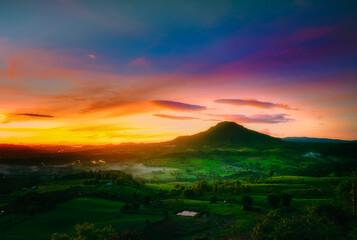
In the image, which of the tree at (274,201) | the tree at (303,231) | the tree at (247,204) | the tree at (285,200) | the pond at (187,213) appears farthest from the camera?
the tree at (274,201)

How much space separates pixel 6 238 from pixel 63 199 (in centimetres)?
5595

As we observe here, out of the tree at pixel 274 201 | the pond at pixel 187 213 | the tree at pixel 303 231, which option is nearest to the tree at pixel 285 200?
the tree at pixel 274 201

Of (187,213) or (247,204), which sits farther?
(187,213)

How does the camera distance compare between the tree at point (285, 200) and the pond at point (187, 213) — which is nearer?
the pond at point (187, 213)

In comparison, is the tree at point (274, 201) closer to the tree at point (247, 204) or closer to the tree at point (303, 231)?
the tree at point (247, 204)

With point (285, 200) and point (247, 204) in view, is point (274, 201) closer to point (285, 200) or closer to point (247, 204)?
point (285, 200)

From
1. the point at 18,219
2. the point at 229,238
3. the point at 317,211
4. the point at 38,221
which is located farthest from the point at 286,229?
the point at 18,219

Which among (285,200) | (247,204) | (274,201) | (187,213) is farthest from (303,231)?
(285,200)

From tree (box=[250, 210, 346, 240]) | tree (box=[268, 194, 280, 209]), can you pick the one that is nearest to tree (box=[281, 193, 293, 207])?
tree (box=[268, 194, 280, 209])

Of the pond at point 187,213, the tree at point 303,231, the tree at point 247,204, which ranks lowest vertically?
the pond at point 187,213

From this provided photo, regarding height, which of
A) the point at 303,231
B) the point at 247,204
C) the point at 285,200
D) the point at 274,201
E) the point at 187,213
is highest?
the point at 303,231

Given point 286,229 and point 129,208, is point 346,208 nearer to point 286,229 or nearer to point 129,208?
point 286,229

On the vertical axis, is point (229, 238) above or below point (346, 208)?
below

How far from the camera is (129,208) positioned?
125m
